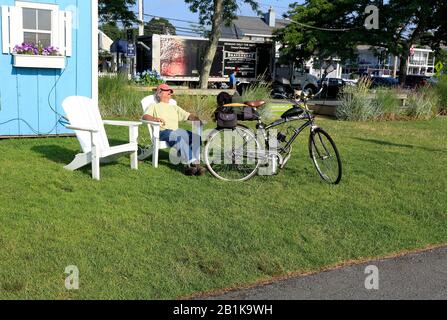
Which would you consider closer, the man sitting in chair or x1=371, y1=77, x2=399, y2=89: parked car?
the man sitting in chair

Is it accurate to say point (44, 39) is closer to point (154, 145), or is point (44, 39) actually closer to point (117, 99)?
point (154, 145)

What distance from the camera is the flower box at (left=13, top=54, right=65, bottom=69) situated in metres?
8.44

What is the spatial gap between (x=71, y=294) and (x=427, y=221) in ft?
11.6

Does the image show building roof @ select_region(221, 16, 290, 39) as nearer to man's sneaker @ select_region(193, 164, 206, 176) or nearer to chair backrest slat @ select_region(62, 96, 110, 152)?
chair backrest slat @ select_region(62, 96, 110, 152)

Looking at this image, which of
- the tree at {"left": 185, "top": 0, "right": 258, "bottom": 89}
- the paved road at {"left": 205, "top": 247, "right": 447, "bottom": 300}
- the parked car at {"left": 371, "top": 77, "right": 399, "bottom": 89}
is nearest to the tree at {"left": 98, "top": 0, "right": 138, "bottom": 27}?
the tree at {"left": 185, "top": 0, "right": 258, "bottom": 89}

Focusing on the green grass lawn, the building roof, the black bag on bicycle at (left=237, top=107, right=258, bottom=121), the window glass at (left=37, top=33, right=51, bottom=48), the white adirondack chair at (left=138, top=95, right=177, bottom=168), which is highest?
the building roof

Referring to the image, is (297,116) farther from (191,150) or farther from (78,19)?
(78,19)

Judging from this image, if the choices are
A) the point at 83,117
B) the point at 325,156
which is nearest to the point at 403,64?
the point at 325,156

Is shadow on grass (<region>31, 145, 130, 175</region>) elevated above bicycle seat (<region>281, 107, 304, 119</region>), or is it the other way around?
bicycle seat (<region>281, 107, 304, 119</region>)

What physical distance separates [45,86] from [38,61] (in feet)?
1.64

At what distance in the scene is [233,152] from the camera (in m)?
6.62

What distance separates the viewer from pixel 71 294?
11.3ft

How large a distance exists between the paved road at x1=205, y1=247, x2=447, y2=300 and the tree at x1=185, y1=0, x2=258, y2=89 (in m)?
17.2
